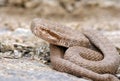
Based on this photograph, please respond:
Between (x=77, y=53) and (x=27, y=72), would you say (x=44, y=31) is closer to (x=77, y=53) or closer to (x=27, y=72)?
(x=77, y=53)

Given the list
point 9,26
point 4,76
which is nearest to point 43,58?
point 4,76

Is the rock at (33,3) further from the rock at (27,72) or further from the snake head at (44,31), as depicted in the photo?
the rock at (27,72)

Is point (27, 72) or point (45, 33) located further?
point (45, 33)

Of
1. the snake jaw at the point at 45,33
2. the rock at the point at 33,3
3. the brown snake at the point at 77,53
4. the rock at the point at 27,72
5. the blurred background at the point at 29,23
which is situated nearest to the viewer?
the rock at the point at 27,72

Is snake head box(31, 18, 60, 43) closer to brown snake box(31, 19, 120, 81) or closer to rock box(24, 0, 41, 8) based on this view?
brown snake box(31, 19, 120, 81)

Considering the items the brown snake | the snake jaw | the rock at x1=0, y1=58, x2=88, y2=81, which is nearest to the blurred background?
the rock at x1=0, y1=58, x2=88, y2=81

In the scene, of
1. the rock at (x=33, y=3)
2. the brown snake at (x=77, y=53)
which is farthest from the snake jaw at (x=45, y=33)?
the rock at (x=33, y=3)

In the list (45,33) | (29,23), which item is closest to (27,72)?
(45,33)
